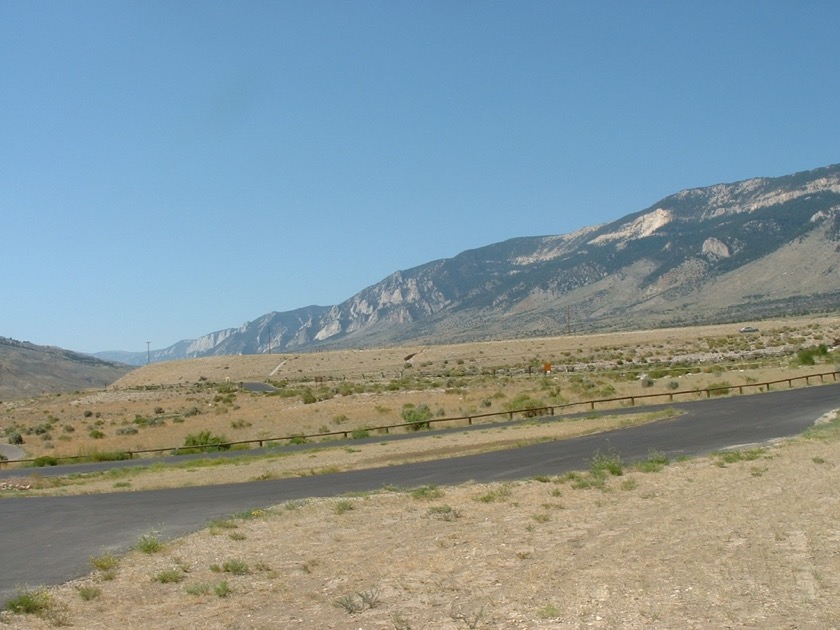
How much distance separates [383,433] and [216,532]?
27160 millimetres

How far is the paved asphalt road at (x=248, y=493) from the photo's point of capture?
632 inches

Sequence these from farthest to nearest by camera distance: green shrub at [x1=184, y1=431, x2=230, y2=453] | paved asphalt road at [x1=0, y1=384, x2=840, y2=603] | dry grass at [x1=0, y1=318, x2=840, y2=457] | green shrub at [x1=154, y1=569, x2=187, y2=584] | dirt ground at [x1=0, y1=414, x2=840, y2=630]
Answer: dry grass at [x1=0, y1=318, x2=840, y2=457] → green shrub at [x1=184, y1=431, x2=230, y2=453] → paved asphalt road at [x1=0, y1=384, x2=840, y2=603] → green shrub at [x1=154, y1=569, x2=187, y2=584] → dirt ground at [x1=0, y1=414, x2=840, y2=630]

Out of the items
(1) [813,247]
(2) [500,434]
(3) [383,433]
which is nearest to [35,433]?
(3) [383,433]

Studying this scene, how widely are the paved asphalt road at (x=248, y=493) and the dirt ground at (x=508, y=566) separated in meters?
1.48

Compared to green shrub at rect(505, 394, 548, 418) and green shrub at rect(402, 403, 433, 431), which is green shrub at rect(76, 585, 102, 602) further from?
green shrub at rect(505, 394, 548, 418)

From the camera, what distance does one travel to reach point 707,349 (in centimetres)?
9106

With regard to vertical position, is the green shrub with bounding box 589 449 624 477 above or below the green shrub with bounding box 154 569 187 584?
below

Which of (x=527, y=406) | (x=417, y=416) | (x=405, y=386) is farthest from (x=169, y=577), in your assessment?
(x=405, y=386)

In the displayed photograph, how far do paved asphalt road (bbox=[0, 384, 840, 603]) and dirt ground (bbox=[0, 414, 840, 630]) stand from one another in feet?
4.87

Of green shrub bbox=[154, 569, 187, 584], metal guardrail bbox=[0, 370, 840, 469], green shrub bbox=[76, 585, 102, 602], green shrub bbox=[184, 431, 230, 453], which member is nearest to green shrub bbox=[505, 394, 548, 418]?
metal guardrail bbox=[0, 370, 840, 469]

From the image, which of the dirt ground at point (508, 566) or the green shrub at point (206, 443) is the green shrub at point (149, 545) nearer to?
the dirt ground at point (508, 566)

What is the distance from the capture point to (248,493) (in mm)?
23656

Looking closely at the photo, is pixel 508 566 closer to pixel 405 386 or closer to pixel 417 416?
pixel 417 416

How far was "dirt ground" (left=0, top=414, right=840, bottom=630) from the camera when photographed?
10070mm
